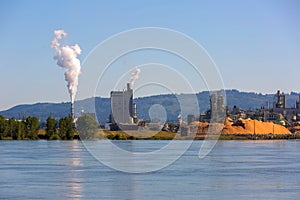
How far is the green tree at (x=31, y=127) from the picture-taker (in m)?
96.9

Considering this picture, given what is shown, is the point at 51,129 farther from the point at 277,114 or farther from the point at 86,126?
the point at 277,114

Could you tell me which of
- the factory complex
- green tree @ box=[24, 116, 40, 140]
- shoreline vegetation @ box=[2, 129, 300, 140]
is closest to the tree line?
green tree @ box=[24, 116, 40, 140]

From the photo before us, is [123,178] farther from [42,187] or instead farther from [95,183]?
[42,187]

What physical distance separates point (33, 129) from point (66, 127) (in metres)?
4.90

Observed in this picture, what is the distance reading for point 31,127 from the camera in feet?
318

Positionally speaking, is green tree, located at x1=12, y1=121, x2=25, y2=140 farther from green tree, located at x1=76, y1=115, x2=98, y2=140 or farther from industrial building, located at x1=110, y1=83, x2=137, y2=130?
industrial building, located at x1=110, y1=83, x2=137, y2=130

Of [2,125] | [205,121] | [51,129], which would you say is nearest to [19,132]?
[2,125]

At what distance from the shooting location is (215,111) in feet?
466

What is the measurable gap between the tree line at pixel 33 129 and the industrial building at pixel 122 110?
11.5 metres

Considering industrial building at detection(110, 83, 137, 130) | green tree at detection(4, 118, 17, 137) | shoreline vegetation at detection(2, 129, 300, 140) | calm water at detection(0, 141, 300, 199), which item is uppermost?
industrial building at detection(110, 83, 137, 130)

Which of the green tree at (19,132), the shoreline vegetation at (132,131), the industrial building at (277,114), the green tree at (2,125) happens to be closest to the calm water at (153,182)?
the green tree at (2,125)

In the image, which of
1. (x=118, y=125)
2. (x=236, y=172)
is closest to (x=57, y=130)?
(x=118, y=125)

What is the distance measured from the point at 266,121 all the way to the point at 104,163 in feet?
378

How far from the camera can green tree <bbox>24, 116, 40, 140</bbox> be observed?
318 feet
